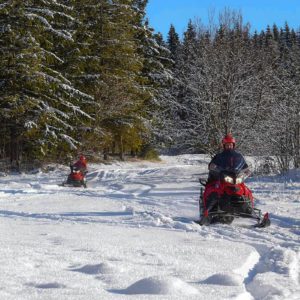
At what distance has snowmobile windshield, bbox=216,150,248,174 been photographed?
9336mm

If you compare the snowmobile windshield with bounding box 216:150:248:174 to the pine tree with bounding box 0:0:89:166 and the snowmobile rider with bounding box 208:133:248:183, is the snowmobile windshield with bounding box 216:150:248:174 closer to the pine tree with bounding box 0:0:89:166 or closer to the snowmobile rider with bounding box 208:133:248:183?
the snowmobile rider with bounding box 208:133:248:183

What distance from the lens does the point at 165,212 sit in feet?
34.7

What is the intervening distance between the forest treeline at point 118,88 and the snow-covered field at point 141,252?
8316 millimetres

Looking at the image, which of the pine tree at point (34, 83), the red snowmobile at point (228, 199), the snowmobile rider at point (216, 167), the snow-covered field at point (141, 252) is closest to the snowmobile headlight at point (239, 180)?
the red snowmobile at point (228, 199)

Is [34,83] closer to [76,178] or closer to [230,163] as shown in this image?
[76,178]

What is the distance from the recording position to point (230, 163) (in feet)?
31.0

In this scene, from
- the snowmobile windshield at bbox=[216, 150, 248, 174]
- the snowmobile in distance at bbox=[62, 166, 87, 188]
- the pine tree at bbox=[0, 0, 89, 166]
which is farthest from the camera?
the pine tree at bbox=[0, 0, 89, 166]

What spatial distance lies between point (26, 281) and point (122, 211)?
6.35 metres

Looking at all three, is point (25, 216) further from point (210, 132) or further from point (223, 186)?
point (210, 132)

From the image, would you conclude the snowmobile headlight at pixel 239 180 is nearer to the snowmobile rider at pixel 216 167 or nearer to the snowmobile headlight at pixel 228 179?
the snowmobile headlight at pixel 228 179

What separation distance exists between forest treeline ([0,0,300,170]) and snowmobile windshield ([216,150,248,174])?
34.0 feet

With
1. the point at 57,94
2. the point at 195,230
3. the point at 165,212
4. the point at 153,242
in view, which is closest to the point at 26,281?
the point at 153,242

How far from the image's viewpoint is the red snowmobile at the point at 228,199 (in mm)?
9062

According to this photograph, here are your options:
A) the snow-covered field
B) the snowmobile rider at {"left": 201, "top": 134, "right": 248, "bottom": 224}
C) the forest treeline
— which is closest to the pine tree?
the forest treeline
